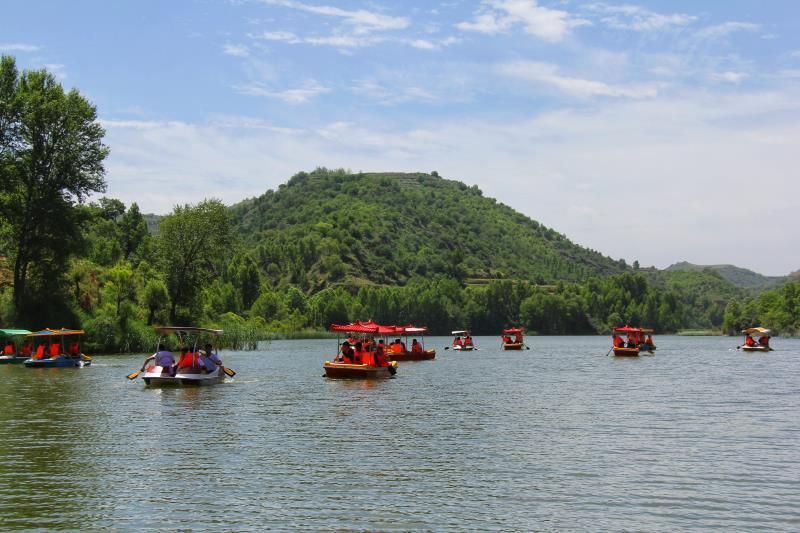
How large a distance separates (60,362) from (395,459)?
4972 cm

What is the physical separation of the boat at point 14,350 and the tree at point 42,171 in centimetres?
622

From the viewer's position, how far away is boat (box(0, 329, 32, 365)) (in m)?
71.1

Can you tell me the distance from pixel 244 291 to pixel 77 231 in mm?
96527

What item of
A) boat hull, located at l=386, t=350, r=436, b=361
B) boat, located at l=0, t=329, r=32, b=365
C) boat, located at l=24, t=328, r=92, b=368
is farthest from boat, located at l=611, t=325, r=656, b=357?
boat, located at l=0, t=329, r=32, b=365

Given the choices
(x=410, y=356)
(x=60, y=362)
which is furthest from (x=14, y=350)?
(x=410, y=356)

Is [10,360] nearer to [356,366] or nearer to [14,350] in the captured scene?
[14,350]

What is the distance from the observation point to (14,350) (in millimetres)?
73688

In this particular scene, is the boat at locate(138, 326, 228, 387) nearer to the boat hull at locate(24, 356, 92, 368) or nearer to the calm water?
the calm water

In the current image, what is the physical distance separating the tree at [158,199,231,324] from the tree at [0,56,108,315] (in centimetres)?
1611

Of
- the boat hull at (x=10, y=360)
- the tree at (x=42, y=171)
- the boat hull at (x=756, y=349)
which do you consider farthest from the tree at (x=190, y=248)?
the boat hull at (x=756, y=349)

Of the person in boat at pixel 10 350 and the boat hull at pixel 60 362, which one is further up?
the person in boat at pixel 10 350

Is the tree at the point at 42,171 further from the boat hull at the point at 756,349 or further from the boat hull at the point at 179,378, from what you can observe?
the boat hull at the point at 756,349

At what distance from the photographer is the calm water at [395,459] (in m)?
19.1

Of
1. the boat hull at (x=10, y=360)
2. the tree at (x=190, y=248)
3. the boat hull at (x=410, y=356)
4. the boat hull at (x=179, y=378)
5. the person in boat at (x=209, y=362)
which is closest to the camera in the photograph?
the boat hull at (x=179, y=378)
